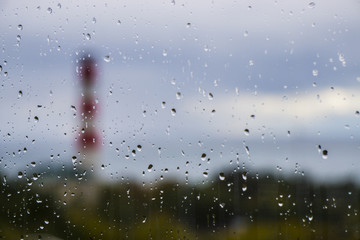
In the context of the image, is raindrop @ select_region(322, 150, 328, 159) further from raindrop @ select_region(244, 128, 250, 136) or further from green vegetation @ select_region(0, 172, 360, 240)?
raindrop @ select_region(244, 128, 250, 136)

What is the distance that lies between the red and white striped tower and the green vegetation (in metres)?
0.07

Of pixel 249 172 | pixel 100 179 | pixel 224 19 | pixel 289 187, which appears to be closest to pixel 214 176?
pixel 249 172

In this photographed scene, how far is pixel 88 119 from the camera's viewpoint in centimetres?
140

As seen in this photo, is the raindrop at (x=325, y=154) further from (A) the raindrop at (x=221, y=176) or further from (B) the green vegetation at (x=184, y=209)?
(A) the raindrop at (x=221, y=176)

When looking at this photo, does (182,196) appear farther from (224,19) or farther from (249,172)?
(224,19)

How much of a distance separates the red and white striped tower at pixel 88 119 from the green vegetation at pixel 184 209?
68 millimetres

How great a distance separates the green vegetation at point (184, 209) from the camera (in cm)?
136

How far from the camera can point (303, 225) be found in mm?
1345

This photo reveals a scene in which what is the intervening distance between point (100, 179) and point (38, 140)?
233 mm

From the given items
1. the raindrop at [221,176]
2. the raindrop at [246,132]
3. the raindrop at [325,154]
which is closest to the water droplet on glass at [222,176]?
the raindrop at [221,176]

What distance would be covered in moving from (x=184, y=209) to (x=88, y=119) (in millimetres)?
412

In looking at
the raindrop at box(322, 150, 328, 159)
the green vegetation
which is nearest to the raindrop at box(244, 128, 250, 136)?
the green vegetation

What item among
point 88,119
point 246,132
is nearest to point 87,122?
point 88,119

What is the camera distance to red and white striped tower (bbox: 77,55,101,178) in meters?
1.40
